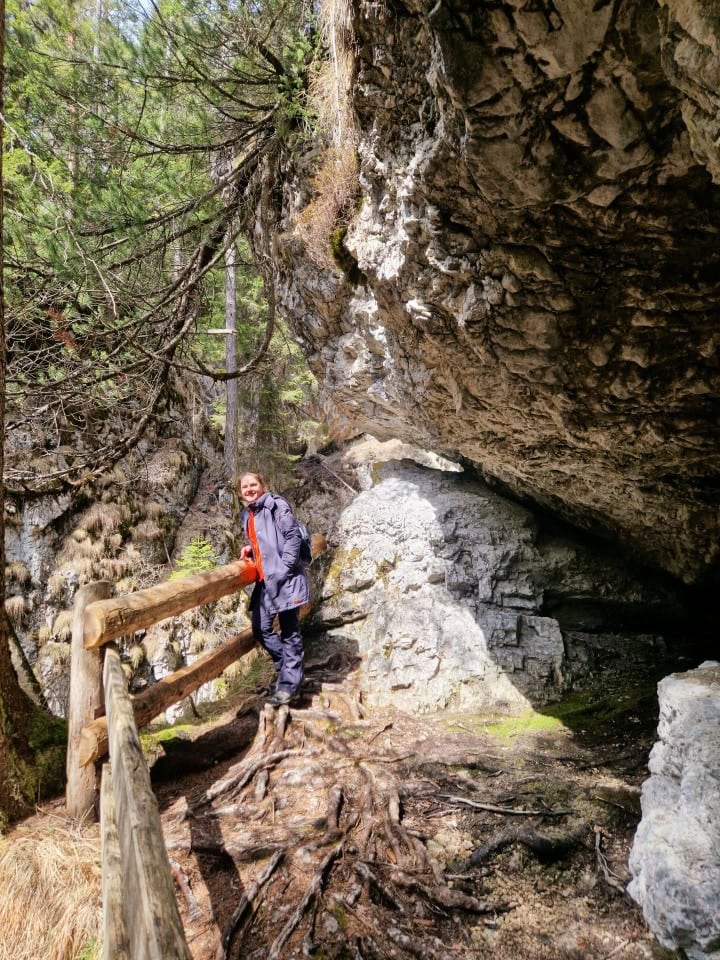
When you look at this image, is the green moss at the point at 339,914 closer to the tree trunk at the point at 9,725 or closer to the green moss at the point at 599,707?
the tree trunk at the point at 9,725

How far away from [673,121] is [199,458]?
12.6 m

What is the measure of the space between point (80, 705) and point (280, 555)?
2409mm

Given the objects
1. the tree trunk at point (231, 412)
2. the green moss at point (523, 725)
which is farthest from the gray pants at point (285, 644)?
the tree trunk at point (231, 412)

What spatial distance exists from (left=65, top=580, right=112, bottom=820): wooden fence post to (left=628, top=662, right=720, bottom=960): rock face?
3.80 m

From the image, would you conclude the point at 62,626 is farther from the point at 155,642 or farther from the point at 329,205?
the point at 329,205

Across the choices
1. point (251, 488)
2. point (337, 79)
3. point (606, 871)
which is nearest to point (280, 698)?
point (251, 488)

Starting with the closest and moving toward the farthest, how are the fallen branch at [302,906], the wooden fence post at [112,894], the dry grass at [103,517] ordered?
the wooden fence post at [112,894] < the fallen branch at [302,906] < the dry grass at [103,517]

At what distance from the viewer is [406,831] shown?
12.7 ft

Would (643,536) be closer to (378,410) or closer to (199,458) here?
(378,410)

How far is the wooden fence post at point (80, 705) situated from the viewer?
3.94 meters

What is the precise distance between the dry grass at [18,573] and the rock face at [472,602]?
18.8ft

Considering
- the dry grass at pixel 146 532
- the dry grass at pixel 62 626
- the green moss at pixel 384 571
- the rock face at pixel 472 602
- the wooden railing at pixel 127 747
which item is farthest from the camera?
the dry grass at pixel 146 532

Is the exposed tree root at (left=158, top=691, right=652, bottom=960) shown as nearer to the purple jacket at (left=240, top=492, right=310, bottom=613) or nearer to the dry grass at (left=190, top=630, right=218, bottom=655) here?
the purple jacket at (left=240, top=492, right=310, bottom=613)

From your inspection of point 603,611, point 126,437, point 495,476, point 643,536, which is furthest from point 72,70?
point 603,611
